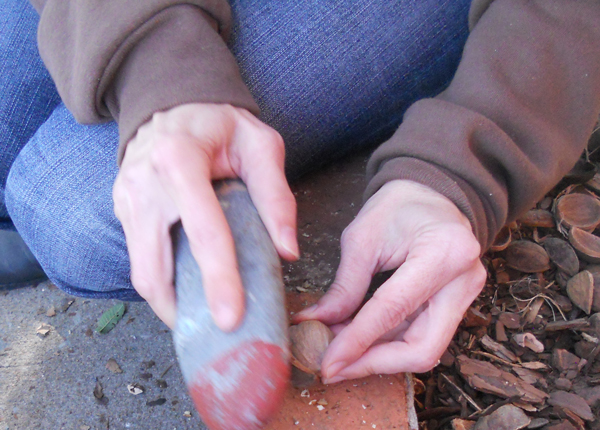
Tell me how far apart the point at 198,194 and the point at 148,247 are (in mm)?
160

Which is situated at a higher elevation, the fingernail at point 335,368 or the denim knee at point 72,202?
the denim knee at point 72,202

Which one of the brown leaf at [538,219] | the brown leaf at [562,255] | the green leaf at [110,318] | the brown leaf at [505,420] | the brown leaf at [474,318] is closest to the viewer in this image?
the brown leaf at [505,420]

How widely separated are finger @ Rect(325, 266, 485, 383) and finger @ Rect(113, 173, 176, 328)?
40 centimetres

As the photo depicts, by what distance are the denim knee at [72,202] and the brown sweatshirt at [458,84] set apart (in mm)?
140

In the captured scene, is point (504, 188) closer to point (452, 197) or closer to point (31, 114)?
point (452, 197)

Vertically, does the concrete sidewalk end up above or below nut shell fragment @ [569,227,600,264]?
above

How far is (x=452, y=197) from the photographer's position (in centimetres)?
112

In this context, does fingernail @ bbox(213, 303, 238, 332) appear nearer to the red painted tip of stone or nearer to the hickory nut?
the red painted tip of stone

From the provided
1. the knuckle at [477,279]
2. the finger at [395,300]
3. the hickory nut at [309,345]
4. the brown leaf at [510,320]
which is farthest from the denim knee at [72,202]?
the brown leaf at [510,320]

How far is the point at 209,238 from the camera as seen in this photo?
2.88 feet

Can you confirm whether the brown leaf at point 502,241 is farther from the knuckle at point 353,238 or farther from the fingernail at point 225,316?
the fingernail at point 225,316

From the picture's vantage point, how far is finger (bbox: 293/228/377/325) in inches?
44.6

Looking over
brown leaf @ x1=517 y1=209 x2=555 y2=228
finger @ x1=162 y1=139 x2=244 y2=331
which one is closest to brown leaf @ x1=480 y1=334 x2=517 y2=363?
brown leaf @ x1=517 y1=209 x2=555 y2=228

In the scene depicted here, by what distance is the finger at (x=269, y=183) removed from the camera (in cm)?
97
